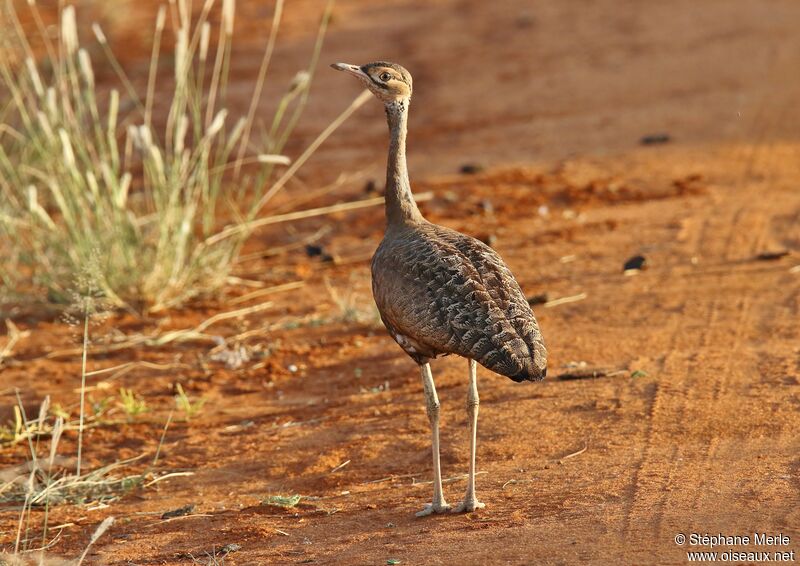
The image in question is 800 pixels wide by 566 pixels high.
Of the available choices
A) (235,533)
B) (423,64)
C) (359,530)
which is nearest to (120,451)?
(235,533)

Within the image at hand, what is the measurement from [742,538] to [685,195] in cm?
635

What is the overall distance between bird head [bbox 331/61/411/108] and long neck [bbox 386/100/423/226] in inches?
1.4

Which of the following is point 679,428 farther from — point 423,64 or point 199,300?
point 423,64

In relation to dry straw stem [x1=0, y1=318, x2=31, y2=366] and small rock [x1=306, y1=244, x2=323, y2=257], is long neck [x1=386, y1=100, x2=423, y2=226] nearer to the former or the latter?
dry straw stem [x1=0, y1=318, x2=31, y2=366]

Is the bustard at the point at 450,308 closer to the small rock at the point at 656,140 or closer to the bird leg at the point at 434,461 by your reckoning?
the bird leg at the point at 434,461

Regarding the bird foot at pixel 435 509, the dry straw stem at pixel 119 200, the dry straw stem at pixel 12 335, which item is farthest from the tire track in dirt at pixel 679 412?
the dry straw stem at pixel 12 335

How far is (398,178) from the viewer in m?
6.21

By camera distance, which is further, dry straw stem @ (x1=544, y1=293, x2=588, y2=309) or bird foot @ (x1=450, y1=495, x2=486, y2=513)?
dry straw stem @ (x1=544, y1=293, x2=588, y2=309)

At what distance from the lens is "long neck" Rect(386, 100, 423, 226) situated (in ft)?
20.2

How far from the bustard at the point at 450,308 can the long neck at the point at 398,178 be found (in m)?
0.08

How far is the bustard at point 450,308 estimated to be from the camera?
503 centimetres

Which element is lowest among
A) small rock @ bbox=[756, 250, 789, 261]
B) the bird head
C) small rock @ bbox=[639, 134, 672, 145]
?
small rock @ bbox=[639, 134, 672, 145]

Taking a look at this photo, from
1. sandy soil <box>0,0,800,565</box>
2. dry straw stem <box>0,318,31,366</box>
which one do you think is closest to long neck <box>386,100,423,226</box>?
sandy soil <box>0,0,800,565</box>

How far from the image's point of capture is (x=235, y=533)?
5.46 m
